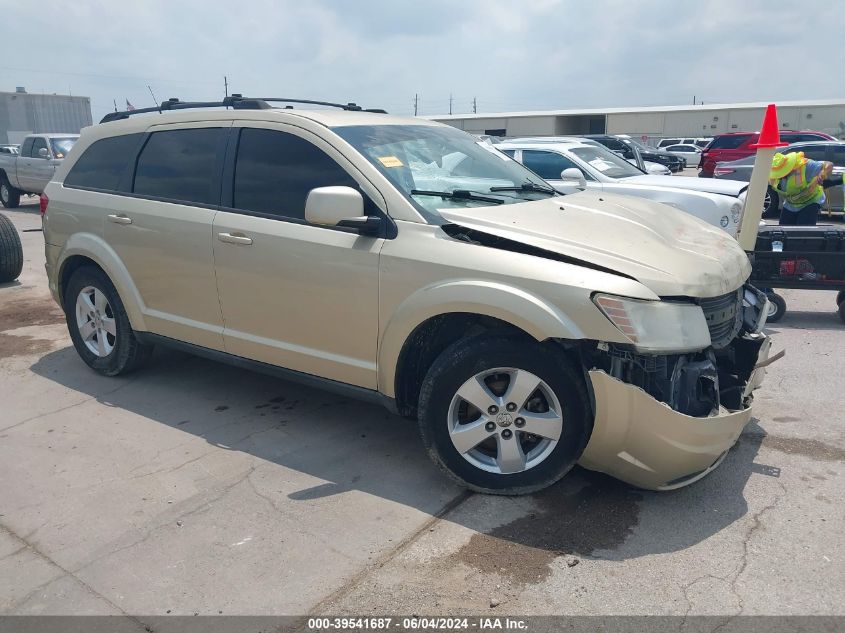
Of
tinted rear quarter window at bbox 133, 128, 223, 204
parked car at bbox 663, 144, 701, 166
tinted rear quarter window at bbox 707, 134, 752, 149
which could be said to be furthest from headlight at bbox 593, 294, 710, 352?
parked car at bbox 663, 144, 701, 166

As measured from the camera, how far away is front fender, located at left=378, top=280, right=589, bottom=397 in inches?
127

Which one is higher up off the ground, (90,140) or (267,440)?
(90,140)

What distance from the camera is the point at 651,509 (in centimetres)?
349

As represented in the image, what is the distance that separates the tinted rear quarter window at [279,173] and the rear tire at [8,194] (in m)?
16.4

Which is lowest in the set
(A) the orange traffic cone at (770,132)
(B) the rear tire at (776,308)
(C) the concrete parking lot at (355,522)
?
(C) the concrete parking lot at (355,522)

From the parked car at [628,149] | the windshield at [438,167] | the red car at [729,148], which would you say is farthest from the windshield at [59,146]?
the red car at [729,148]

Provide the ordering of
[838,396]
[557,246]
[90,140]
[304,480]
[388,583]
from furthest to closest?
[90,140]
[838,396]
[304,480]
[557,246]
[388,583]

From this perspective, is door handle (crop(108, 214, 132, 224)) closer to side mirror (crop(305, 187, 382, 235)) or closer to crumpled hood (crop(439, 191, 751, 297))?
side mirror (crop(305, 187, 382, 235))

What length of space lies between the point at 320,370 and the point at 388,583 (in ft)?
4.75

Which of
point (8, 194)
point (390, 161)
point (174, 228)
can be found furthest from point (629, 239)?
point (8, 194)

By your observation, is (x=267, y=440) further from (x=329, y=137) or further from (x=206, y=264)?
(x=329, y=137)

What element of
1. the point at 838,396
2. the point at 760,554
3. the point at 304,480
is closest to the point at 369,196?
the point at 304,480

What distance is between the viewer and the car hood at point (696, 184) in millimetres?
8805

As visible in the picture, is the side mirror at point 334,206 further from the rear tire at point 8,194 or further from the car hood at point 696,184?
the rear tire at point 8,194
